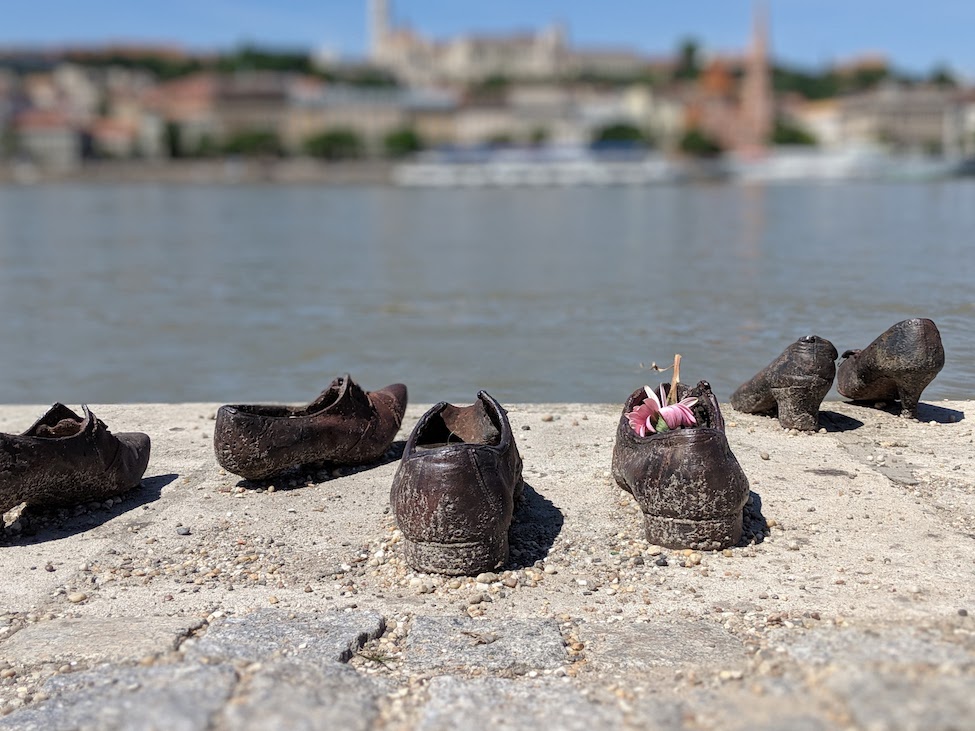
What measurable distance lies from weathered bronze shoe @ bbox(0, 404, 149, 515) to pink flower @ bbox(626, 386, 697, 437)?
220 centimetres

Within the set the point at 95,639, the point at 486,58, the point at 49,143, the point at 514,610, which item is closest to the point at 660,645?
the point at 514,610

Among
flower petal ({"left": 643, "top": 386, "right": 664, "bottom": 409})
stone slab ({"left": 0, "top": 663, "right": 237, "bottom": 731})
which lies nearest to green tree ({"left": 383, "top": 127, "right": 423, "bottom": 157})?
flower petal ({"left": 643, "top": 386, "right": 664, "bottom": 409})

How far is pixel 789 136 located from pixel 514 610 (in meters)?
150

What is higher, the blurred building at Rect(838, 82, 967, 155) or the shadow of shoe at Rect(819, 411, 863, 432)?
the blurred building at Rect(838, 82, 967, 155)

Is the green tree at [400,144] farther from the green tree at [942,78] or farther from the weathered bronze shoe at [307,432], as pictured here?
the weathered bronze shoe at [307,432]

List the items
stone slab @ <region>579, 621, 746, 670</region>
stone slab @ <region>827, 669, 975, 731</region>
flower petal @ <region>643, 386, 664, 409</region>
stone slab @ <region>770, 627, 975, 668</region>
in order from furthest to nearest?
flower petal @ <region>643, 386, 664, 409</region>, stone slab @ <region>579, 621, 746, 670</region>, stone slab @ <region>770, 627, 975, 668</region>, stone slab @ <region>827, 669, 975, 731</region>

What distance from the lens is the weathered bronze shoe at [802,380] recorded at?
18.5ft

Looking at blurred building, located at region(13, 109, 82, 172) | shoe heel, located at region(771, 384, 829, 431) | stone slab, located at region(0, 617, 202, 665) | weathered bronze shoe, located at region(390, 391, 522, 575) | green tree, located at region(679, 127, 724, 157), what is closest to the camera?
stone slab, located at region(0, 617, 202, 665)

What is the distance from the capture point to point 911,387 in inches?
229

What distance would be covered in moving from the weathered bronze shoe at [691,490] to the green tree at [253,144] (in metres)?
133

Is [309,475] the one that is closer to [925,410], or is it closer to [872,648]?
[872,648]

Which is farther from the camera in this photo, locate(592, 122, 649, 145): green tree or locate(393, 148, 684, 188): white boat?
locate(592, 122, 649, 145): green tree

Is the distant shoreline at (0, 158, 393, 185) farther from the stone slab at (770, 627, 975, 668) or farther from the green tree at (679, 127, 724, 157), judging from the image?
the stone slab at (770, 627, 975, 668)

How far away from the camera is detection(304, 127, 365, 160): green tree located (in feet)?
431
